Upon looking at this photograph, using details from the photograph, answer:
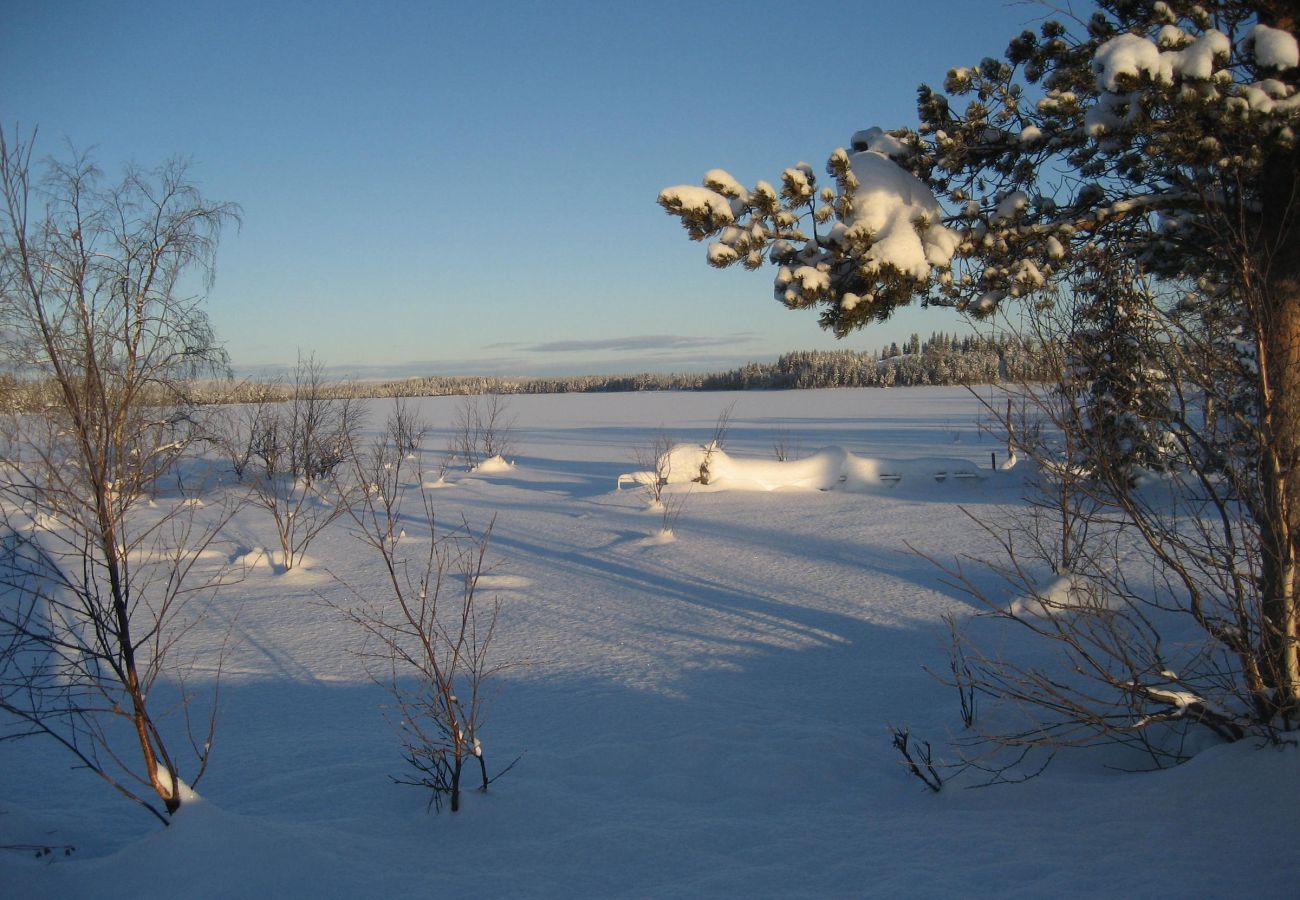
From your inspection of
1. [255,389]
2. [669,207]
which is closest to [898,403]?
[255,389]

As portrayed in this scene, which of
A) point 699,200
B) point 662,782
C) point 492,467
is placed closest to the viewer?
point 699,200

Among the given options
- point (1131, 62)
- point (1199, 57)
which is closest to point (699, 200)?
point (1131, 62)

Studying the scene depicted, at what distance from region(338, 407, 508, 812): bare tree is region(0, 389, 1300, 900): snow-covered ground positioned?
20cm

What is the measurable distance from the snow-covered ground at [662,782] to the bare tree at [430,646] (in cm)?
20

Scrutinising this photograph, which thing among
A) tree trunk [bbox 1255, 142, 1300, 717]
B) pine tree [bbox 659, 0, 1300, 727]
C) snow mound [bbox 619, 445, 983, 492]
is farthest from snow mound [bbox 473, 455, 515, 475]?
tree trunk [bbox 1255, 142, 1300, 717]

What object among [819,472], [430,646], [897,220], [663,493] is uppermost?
[897,220]

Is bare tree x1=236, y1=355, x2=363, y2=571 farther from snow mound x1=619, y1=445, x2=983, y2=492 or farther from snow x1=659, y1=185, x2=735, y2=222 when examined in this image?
snow x1=659, y1=185, x2=735, y2=222

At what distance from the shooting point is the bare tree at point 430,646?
→ 13.0ft

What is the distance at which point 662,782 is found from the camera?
4.49 m

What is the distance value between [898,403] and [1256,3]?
47.3m

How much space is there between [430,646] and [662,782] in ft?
5.10

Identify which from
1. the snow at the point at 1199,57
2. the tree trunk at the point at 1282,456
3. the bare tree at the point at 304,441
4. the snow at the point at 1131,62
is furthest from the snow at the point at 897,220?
the bare tree at the point at 304,441

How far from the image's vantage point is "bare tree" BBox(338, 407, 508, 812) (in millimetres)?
3977

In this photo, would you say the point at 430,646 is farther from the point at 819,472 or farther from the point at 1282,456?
the point at 819,472
